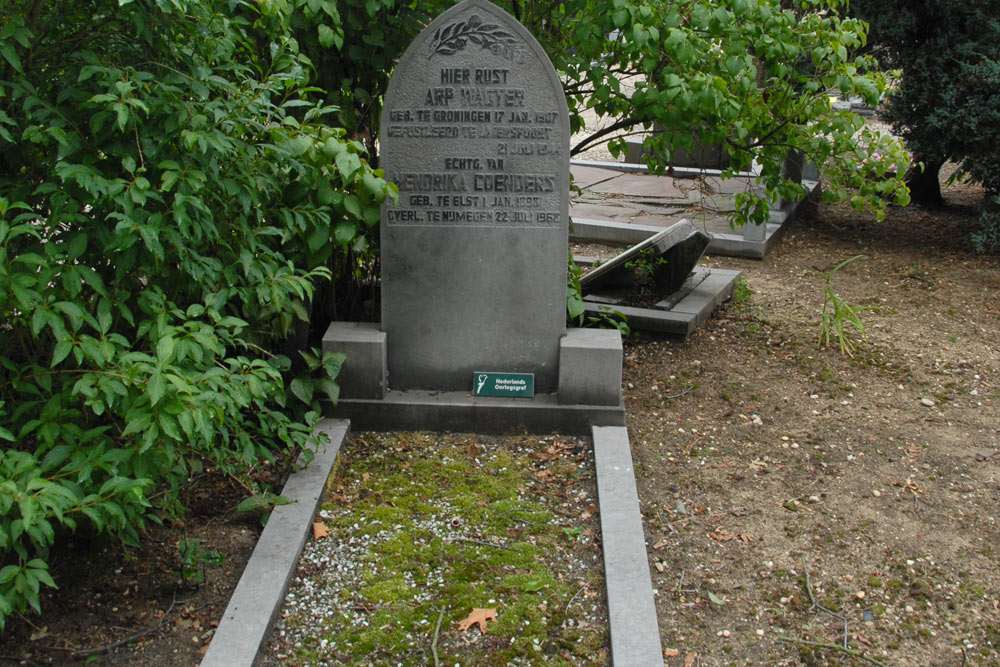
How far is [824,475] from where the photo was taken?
478cm

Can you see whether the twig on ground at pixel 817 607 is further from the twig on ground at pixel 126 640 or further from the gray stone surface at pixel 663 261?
the gray stone surface at pixel 663 261

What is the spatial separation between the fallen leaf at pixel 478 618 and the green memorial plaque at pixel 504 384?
160 cm

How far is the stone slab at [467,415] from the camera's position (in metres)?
4.89

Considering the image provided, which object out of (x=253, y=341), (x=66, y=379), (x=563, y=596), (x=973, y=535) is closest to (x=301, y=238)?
(x=253, y=341)

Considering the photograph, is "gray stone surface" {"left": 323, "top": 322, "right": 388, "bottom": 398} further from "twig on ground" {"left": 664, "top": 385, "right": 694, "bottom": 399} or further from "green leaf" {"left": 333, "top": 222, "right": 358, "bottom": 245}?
"twig on ground" {"left": 664, "top": 385, "right": 694, "bottom": 399}

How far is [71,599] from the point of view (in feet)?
11.4

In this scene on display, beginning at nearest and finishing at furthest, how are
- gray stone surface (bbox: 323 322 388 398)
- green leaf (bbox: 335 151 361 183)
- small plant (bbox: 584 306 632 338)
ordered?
green leaf (bbox: 335 151 361 183) < gray stone surface (bbox: 323 322 388 398) < small plant (bbox: 584 306 632 338)

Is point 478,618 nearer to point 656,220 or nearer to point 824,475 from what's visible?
point 824,475

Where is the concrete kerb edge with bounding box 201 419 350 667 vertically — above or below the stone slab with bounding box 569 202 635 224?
below

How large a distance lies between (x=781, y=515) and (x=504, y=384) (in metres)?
1.46

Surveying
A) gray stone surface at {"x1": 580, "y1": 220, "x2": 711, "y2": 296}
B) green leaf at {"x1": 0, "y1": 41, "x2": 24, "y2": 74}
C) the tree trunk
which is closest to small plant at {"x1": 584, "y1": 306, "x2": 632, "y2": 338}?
gray stone surface at {"x1": 580, "y1": 220, "x2": 711, "y2": 296}

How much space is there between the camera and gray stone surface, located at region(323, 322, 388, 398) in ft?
15.9

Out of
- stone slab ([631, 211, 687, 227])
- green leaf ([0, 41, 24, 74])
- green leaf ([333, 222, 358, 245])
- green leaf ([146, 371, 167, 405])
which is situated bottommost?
stone slab ([631, 211, 687, 227])

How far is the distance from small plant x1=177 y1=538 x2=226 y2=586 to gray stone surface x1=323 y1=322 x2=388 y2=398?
1.33 meters
